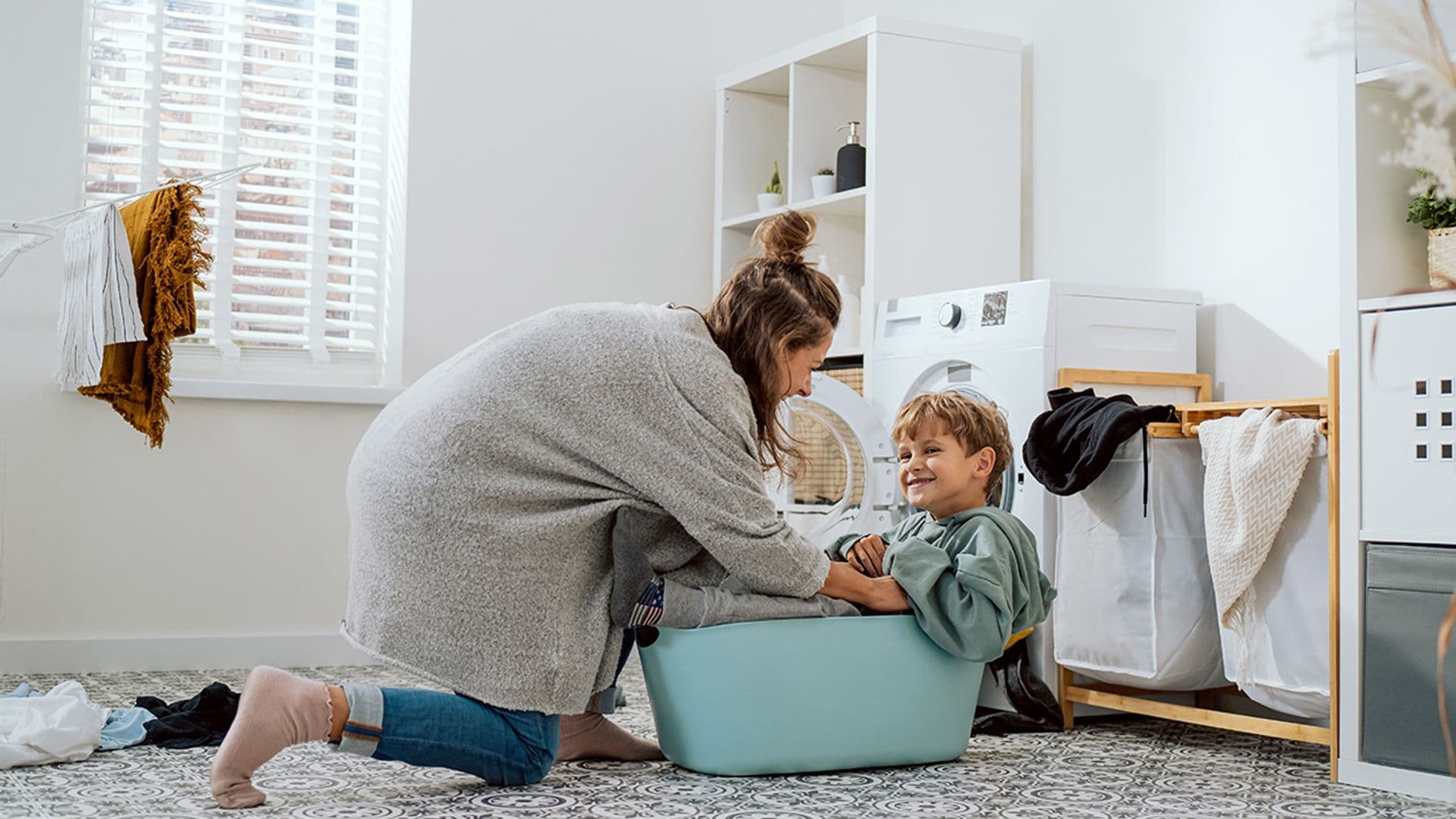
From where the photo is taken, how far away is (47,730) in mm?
2105

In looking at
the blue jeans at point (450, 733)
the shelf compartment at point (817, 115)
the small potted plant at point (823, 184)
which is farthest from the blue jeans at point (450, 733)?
the shelf compartment at point (817, 115)

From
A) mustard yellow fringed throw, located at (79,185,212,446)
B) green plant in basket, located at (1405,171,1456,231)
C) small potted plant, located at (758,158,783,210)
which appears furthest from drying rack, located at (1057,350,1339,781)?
mustard yellow fringed throw, located at (79,185,212,446)

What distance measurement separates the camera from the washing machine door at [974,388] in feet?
9.27

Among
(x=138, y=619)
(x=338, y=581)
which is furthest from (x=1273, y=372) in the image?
(x=138, y=619)

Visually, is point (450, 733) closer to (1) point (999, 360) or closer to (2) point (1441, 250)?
(1) point (999, 360)

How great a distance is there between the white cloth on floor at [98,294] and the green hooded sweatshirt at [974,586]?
1597 millimetres

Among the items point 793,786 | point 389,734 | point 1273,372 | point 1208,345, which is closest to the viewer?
point 389,734

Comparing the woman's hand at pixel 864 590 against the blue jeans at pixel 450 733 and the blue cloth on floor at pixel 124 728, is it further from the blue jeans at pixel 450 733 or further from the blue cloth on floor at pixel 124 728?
the blue cloth on floor at pixel 124 728

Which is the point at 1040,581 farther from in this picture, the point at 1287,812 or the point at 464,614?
the point at 464,614

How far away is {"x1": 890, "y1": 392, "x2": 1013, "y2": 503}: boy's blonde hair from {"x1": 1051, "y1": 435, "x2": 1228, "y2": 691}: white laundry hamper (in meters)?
0.28

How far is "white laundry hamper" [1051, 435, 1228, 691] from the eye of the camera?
2.47 metres

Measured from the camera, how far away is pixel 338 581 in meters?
3.62

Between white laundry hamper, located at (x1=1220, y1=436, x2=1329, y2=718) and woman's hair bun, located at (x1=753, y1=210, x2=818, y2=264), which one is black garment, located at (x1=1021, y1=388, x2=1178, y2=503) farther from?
woman's hair bun, located at (x1=753, y1=210, x2=818, y2=264)

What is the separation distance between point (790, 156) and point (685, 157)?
1.55 feet
